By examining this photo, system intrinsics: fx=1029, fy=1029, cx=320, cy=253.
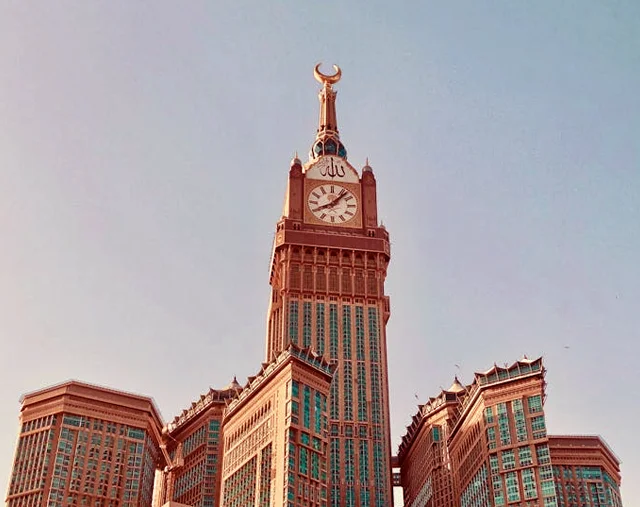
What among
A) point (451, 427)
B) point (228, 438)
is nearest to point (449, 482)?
point (451, 427)

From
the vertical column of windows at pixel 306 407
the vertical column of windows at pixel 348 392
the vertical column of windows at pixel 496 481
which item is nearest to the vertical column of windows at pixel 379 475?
the vertical column of windows at pixel 348 392

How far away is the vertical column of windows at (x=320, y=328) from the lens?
617 ft

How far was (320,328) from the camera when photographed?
191 m

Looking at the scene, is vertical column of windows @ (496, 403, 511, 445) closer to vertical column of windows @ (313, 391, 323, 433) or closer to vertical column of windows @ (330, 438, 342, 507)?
vertical column of windows @ (313, 391, 323, 433)

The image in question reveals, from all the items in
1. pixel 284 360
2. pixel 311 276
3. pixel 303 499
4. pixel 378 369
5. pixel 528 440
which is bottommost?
pixel 303 499

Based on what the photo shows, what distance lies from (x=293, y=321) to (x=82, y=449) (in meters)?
46.9

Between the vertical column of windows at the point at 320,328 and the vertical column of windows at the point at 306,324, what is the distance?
151 cm

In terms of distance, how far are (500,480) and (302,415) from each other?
101ft

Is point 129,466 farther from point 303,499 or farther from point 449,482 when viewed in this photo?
point 449,482

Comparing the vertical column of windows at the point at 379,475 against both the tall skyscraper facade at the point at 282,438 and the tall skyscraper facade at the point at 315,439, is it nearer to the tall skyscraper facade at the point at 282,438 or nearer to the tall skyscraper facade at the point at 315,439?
the tall skyscraper facade at the point at 315,439

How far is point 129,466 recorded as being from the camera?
166500mm

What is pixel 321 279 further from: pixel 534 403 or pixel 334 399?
pixel 534 403

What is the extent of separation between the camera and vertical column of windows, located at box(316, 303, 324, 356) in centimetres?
18800

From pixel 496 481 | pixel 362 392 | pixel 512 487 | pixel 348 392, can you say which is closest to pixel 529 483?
pixel 512 487
